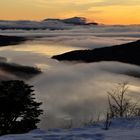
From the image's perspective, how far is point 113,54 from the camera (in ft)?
562

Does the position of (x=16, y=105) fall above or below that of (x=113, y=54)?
below

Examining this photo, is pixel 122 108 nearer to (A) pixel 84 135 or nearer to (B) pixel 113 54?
(A) pixel 84 135

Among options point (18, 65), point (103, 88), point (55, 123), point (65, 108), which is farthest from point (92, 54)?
point (55, 123)

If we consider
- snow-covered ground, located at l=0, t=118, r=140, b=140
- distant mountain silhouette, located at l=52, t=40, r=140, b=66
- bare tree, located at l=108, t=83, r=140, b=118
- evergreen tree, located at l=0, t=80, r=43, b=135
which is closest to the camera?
snow-covered ground, located at l=0, t=118, r=140, b=140

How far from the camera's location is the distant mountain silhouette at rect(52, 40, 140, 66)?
163250 mm

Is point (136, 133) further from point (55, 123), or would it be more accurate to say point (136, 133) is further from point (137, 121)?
point (55, 123)

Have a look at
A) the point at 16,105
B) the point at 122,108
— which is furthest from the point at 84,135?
the point at 16,105

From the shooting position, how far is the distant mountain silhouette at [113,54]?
163 metres

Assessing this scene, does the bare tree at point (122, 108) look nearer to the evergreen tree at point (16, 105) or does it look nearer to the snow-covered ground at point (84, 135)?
the evergreen tree at point (16, 105)

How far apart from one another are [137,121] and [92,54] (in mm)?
166783

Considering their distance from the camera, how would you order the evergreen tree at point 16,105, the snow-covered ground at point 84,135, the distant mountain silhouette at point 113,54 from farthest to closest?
the distant mountain silhouette at point 113,54
the evergreen tree at point 16,105
the snow-covered ground at point 84,135

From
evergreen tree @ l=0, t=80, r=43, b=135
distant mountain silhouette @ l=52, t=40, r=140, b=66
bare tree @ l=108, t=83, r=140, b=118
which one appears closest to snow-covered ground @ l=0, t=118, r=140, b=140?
bare tree @ l=108, t=83, r=140, b=118

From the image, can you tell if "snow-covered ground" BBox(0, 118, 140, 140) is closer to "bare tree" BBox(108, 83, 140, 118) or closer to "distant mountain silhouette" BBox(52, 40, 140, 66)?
"bare tree" BBox(108, 83, 140, 118)

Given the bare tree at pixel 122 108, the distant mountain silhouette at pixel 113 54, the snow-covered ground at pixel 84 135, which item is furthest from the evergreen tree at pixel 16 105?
the distant mountain silhouette at pixel 113 54
